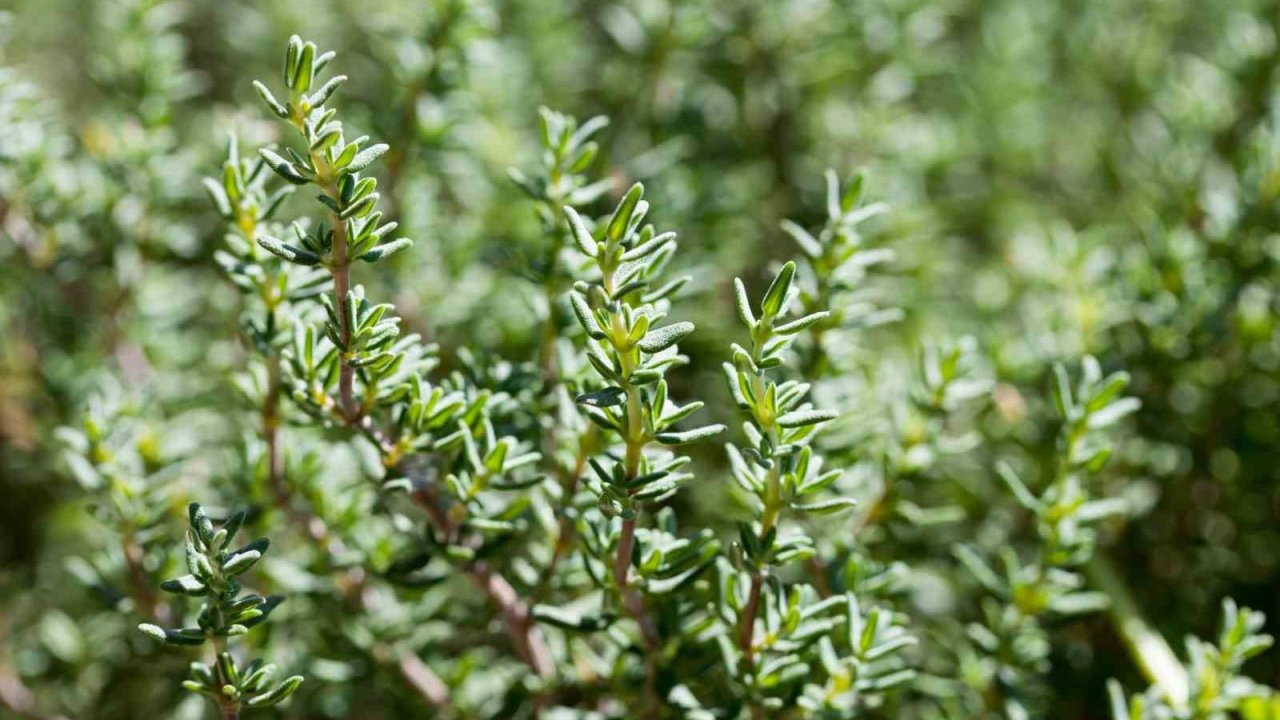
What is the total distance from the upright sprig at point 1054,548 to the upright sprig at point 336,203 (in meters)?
0.54

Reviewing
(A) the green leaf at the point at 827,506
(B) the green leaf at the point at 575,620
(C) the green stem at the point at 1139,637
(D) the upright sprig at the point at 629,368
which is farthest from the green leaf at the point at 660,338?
(C) the green stem at the point at 1139,637

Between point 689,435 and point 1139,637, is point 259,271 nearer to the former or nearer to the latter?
point 689,435

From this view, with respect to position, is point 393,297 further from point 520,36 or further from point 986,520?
point 986,520

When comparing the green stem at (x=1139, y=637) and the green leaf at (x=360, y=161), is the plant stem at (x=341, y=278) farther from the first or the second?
the green stem at (x=1139, y=637)

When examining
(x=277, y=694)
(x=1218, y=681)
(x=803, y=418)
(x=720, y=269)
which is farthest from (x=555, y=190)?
(x=1218, y=681)

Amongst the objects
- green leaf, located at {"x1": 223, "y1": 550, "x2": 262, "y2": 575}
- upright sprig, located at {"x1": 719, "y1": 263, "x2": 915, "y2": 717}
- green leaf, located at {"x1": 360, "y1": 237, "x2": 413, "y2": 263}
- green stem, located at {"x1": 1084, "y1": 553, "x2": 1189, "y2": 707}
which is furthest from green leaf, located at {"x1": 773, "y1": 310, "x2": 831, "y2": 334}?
green stem, located at {"x1": 1084, "y1": 553, "x2": 1189, "y2": 707}

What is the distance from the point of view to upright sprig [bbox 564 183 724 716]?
68cm

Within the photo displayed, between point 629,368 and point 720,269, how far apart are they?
0.72 metres

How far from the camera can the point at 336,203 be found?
693 mm

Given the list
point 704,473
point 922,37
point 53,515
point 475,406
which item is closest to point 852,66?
point 922,37

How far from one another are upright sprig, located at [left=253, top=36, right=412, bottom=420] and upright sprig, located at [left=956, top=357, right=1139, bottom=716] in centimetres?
54

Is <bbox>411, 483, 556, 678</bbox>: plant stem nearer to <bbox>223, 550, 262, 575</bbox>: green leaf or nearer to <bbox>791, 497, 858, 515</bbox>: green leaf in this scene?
<bbox>223, 550, 262, 575</bbox>: green leaf

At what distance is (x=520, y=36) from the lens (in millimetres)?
1622

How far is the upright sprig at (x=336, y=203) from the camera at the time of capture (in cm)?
68
